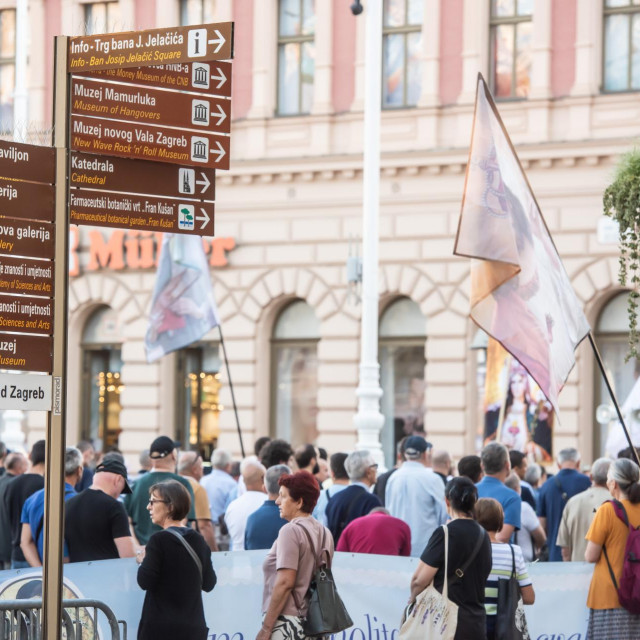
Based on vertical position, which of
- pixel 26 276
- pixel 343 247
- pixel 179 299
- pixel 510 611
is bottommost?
pixel 510 611

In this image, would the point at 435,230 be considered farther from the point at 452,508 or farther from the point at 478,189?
the point at 452,508

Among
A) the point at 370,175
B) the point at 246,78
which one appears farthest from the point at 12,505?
the point at 246,78

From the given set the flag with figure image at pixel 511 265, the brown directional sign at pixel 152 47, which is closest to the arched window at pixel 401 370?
the flag with figure image at pixel 511 265

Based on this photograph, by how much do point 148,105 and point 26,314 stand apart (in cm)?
130

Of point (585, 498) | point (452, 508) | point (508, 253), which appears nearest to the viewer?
point (452, 508)

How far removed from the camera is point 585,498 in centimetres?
1289

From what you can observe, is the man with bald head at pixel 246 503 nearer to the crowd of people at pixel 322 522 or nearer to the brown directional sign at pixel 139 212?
the crowd of people at pixel 322 522

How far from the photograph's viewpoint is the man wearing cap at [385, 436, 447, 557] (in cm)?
1280

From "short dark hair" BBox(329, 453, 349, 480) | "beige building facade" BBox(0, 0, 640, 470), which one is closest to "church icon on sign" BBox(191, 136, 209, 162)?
"short dark hair" BBox(329, 453, 349, 480)

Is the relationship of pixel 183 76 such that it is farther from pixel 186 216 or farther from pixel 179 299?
pixel 179 299

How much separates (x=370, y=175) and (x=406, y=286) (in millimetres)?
8588

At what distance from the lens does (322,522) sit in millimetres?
12141

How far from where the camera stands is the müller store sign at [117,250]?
29375 mm

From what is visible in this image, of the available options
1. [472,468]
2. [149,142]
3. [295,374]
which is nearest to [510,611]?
[472,468]
